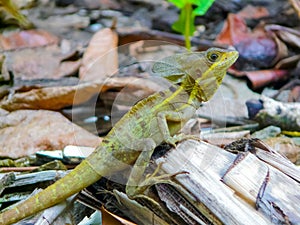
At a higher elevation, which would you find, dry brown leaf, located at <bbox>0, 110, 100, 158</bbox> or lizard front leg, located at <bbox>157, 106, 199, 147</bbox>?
lizard front leg, located at <bbox>157, 106, 199, 147</bbox>

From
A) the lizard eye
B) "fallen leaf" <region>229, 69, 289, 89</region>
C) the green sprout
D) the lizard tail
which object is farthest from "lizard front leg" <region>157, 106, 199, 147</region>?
"fallen leaf" <region>229, 69, 289, 89</region>

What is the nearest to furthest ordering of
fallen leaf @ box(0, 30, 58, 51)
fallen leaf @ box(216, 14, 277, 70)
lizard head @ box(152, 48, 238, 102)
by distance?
1. lizard head @ box(152, 48, 238, 102)
2. fallen leaf @ box(216, 14, 277, 70)
3. fallen leaf @ box(0, 30, 58, 51)

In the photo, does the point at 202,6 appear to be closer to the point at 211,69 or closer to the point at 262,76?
the point at 262,76

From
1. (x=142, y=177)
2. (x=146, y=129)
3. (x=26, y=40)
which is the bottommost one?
(x=26, y=40)

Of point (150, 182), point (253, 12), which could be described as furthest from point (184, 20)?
point (150, 182)

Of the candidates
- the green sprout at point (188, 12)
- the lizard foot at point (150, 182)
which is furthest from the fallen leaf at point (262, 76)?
the lizard foot at point (150, 182)

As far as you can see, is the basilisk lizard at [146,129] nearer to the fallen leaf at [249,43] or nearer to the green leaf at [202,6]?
the green leaf at [202,6]

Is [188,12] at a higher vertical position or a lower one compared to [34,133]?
higher

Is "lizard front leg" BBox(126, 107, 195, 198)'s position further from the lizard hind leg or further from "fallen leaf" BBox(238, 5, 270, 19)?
"fallen leaf" BBox(238, 5, 270, 19)
